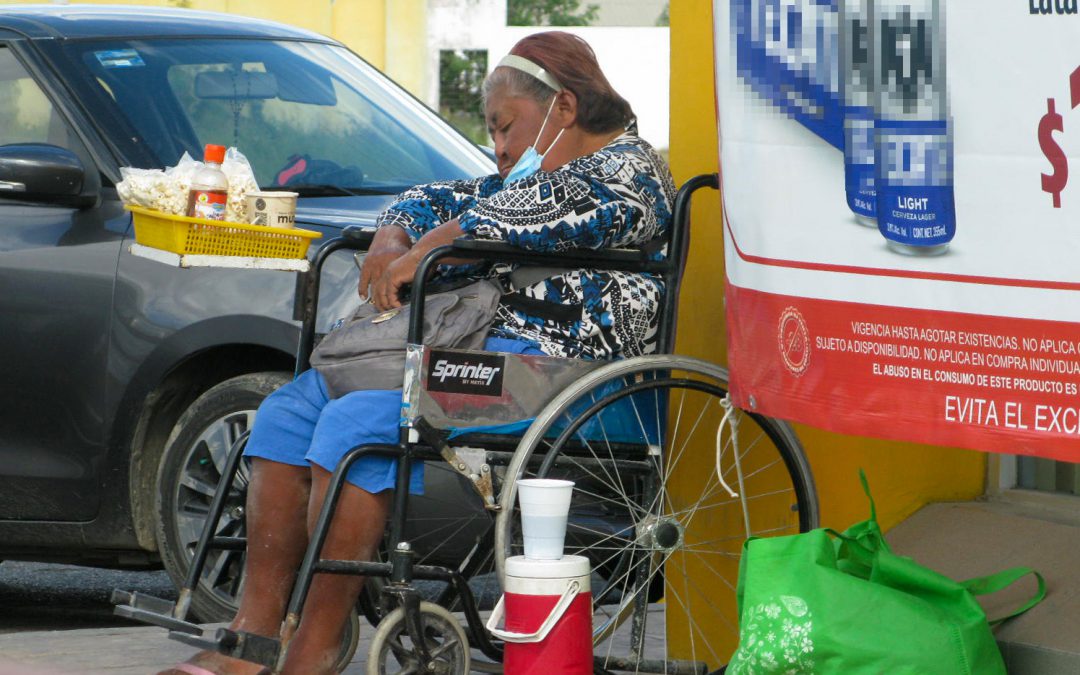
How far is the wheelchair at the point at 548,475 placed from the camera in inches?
138

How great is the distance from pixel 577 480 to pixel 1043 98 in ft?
5.19

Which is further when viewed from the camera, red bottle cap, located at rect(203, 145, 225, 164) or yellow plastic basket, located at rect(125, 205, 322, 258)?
red bottle cap, located at rect(203, 145, 225, 164)

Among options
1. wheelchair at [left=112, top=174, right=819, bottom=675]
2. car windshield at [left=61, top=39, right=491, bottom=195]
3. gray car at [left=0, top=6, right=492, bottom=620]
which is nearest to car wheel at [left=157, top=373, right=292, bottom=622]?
gray car at [left=0, top=6, right=492, bottom=620]

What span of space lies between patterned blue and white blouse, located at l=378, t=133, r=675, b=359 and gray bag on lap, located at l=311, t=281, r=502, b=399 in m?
0.06

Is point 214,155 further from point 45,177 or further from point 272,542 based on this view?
point 45,177

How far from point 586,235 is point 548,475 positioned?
520 mm

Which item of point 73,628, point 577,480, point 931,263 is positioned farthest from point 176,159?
point 931,263

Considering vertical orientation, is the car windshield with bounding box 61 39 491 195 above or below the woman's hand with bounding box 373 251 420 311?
above

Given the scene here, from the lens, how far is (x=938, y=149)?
2574mm

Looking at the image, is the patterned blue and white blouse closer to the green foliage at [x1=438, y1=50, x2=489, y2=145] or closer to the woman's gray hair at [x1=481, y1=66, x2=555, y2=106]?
the woman's gray hair at [x1=481, y1=66, x2=555, y2=106]

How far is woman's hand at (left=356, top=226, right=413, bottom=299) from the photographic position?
395 centimetres

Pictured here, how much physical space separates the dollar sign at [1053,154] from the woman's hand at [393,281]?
61.6 inches

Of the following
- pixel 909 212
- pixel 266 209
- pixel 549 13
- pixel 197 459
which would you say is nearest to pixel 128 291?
pixel 197 459

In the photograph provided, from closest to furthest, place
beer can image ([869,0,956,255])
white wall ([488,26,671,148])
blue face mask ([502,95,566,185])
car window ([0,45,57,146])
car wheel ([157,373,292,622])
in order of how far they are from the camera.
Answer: beer can image ([869,0,956,255])
blue face mask ([502,95,566,185])
car wheel ([157,373,292,622])
car window ([0,45,57,146])
white wall ([488,26,671,148])
